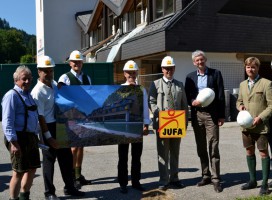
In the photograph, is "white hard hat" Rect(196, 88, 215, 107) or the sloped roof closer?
"white hard hat" Rect(196, 88, 215, 107)

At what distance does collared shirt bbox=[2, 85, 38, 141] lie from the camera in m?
4.93

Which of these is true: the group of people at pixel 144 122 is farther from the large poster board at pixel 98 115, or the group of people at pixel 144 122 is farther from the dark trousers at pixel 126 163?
the large poster board at pixel 98 115

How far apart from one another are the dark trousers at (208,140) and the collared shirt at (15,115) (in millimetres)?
→ 2737

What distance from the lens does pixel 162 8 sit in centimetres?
1873

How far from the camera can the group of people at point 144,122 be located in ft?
16.9

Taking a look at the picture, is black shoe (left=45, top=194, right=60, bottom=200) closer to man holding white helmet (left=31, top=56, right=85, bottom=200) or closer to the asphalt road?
man holding white helmet (left=31, top=56, right=85, bottom=200)

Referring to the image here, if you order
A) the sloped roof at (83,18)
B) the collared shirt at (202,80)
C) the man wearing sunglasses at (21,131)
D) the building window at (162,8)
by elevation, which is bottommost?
the man wearing sunglasses at (21,131)

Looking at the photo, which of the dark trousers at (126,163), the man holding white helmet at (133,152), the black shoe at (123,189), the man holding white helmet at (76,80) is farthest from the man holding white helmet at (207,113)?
the man holding white helmet at (76,80)

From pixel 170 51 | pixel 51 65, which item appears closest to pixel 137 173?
pixel 51 65

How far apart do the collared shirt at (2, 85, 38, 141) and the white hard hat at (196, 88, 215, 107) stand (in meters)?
2.55

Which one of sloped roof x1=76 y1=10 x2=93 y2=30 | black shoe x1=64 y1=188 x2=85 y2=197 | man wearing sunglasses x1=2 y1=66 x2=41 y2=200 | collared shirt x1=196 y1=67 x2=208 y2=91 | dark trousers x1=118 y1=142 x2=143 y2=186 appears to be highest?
sloped roof x1=76 y1=10 x2=93 y2=30

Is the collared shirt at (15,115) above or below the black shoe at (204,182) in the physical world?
above

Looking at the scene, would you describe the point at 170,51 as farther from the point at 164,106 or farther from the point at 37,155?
the point at 37,155

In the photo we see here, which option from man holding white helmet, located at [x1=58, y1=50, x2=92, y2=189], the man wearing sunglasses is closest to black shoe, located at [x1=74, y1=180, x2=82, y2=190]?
man holding white helmet, located at [x1=58, y1=50, x2=92, y2=189]
